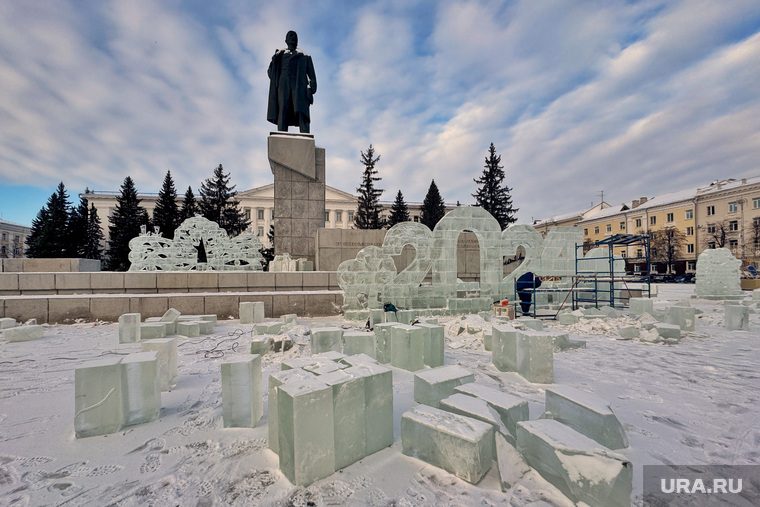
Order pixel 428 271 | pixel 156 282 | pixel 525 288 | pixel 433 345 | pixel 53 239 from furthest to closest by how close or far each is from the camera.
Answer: pixel 53 239
pixel 525 288
pixel 156 282
pixel 428 271
pixel 433 345

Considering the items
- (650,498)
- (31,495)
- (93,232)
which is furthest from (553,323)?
(93,232)

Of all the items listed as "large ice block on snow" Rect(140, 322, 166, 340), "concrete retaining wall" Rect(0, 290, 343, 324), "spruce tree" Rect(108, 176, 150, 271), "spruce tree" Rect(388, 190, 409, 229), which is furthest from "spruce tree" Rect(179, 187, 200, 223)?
"large ice block on snow" Rect(140, 322, 166, 340)

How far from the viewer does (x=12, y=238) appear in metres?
54.4

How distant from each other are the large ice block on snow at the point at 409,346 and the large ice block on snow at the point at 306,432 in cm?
217

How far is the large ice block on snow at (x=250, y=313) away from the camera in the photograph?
7.88 metres

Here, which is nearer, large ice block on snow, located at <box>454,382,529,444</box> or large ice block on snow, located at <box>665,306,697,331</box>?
large ice block on snow, located at <box>454,382,529,444</box>

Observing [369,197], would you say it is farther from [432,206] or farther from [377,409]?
[377,409]

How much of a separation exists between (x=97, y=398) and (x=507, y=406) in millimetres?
3149

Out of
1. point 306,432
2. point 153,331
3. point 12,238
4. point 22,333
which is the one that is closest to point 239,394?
point 306,432

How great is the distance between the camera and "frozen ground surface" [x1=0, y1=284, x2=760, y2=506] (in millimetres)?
1912

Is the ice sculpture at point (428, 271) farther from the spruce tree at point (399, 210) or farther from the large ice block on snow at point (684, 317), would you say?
the spruce tree at point (399, 210)

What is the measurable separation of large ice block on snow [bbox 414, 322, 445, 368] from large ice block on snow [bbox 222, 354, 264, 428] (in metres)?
2.24

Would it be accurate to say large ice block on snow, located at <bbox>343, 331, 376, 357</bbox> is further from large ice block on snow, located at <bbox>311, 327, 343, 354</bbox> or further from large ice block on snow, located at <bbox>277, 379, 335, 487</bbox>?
large ice block on snow, located at <bbox>277, 379, 335, 487</bbox>

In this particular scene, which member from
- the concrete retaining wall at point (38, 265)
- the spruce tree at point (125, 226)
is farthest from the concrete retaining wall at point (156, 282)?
the spruce tree at point (125, 226)
